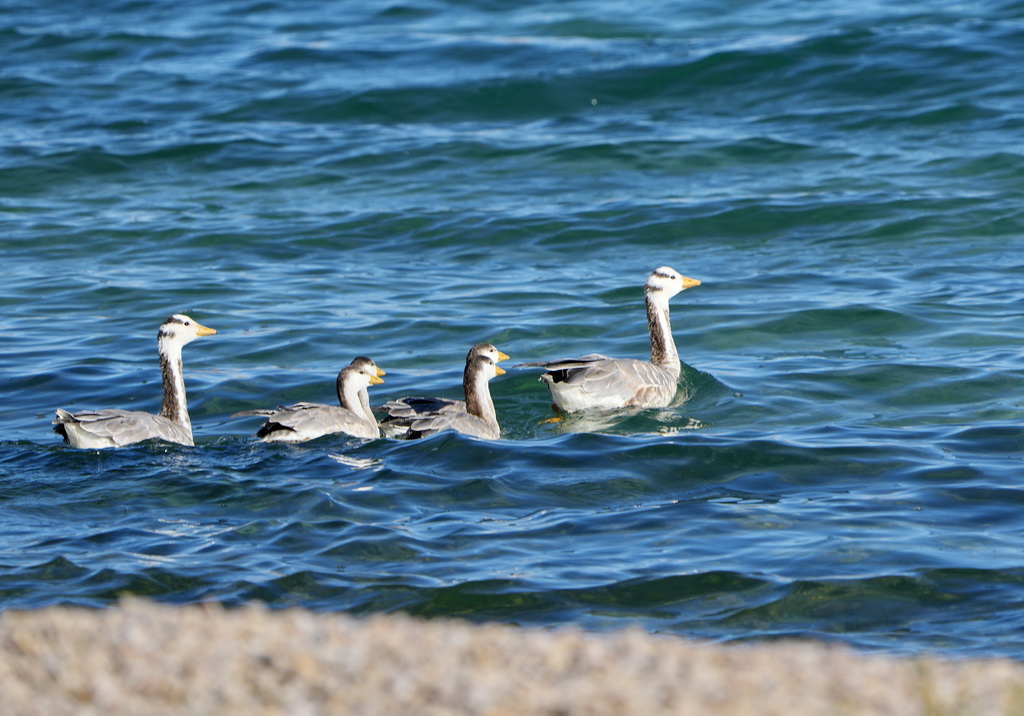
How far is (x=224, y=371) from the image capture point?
14.5 meters

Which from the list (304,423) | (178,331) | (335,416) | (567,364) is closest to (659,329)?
(567,364)

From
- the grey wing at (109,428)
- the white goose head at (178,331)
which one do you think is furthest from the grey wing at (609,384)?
the grey wing at (109,428)

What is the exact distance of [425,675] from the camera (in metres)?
4.76

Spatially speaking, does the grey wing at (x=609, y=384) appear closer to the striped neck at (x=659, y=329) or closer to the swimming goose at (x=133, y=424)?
the striped neck at (x=659, y=329)

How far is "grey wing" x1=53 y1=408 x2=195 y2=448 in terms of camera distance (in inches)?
432

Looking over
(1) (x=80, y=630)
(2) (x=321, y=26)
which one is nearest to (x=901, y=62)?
(2) (x=321, y=26)

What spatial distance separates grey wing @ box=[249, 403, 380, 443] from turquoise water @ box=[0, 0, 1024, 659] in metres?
0.15

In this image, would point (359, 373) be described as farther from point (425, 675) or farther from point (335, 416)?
point (425, 675)

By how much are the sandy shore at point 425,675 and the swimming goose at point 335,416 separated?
19.0 ft

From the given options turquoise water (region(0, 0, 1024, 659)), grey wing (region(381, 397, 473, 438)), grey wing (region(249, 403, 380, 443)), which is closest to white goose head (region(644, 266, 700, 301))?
turquoise water (region(0, 0, 1024, 659))

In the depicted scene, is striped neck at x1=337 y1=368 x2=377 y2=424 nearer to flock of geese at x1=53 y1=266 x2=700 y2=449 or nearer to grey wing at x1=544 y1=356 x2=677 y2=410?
flock of geese at x1=53 y1=266 x2=700 y2=449

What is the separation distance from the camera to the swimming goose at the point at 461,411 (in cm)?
1149

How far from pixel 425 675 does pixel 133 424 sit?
23.0 ft

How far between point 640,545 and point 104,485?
415 centimetres
